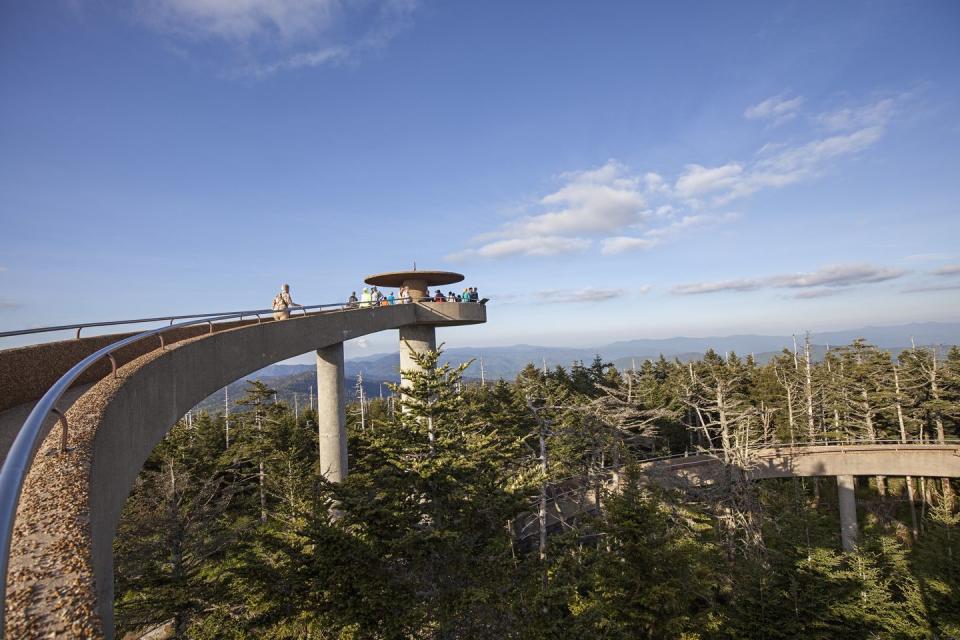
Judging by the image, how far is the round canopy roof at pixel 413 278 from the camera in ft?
61.0

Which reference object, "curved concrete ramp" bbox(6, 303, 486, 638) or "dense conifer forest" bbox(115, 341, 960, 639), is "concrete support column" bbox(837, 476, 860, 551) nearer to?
"dense conifer forest" bbox(115, 341, 960, 639)

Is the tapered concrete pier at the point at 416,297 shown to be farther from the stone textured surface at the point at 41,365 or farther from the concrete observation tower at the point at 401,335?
the stone textured surface at the point at 41,365

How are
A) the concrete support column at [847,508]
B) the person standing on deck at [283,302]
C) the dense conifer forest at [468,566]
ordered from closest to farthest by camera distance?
the dense conifer forest at [468,566], the person standing on deck at [283,302], the concrete support column at [847,508]

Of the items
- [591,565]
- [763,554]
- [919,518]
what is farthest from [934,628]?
[919,518]

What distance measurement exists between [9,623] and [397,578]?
8188mm

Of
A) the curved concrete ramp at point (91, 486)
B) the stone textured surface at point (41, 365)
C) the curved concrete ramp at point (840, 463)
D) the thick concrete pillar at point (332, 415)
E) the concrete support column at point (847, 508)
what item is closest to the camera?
the curved concrete ramp at point (91, 486)

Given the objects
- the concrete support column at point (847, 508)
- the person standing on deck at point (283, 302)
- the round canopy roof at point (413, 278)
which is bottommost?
the concrete support column at point (847, 508)

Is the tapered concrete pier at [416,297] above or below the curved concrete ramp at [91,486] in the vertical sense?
above

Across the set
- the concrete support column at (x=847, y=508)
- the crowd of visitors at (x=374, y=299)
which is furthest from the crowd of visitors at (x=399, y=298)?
the concrete support column at (x=847, y=508)

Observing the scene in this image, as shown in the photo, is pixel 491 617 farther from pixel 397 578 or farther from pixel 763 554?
pixel 763 554

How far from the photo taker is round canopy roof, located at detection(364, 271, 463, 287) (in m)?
18.6

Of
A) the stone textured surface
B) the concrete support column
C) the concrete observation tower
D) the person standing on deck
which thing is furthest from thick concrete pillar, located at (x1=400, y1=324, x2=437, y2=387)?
the concrete support column

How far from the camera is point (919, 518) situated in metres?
30.2

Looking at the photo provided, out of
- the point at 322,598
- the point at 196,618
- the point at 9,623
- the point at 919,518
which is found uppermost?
the point at 9,623
